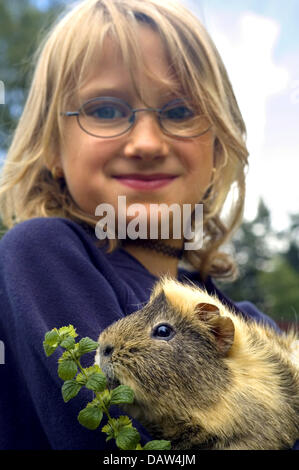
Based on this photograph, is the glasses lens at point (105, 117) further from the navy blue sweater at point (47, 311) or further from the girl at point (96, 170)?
the navy blue sweater at point (47, 311)

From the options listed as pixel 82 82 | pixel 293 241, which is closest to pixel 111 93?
pixel 82 82

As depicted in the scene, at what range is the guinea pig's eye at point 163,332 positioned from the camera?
1.65m

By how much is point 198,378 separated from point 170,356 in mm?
112

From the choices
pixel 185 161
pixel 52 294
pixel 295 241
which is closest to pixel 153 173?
pixel 185 161

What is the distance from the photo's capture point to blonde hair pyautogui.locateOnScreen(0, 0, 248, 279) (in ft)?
8.51

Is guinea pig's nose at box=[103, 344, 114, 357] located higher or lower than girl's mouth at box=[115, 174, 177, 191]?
lower

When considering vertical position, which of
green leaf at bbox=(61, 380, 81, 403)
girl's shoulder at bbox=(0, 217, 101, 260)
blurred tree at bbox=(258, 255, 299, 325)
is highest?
girl's shoulder at bbox=(0, 217, 101, 260)

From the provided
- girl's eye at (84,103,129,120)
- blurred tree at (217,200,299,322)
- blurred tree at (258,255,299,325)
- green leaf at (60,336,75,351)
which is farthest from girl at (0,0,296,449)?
blurred tree at (258,255,299,325)

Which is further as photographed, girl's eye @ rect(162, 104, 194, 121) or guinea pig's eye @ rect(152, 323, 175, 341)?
girl's eye @ rect(162, 104, 194, 121)

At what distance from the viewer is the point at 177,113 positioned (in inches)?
98.5

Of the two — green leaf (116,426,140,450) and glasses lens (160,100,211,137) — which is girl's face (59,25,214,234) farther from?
green leaf (116,426,140,450)

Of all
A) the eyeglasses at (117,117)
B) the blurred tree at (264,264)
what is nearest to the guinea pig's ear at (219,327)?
the eyeglasses at (117,117)

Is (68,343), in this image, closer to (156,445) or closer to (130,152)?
(156,445)
